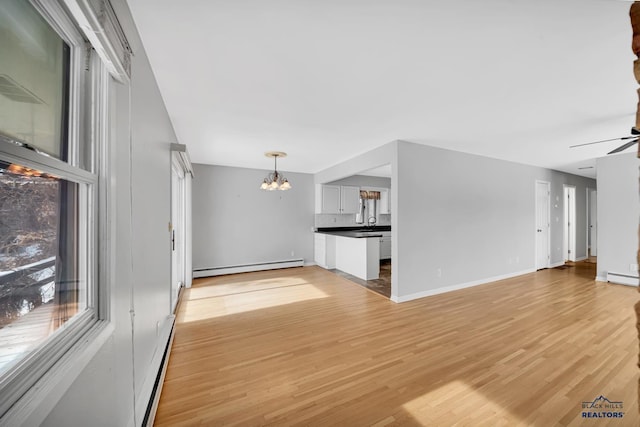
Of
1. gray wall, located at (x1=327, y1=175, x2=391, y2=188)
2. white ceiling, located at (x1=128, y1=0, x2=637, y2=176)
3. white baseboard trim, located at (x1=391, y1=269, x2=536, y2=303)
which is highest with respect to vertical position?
white ceiling, located at (x1=128, y1=0, x2=637, y2=176)

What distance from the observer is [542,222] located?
5.89m

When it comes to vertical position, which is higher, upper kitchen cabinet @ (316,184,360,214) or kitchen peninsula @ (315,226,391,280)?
upper kitchen cabinet @ (316,184,360,214)

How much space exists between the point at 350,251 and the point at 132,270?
4.40 m

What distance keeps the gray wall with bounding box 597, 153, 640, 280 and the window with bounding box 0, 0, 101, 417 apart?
292 inches

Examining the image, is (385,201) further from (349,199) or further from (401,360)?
(401,360)

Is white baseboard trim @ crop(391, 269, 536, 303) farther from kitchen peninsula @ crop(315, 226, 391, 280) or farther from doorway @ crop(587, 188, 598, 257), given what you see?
doorway @ crop(587, 188, 598, 257)

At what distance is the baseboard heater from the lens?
526cm

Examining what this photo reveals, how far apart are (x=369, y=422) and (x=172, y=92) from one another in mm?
3141

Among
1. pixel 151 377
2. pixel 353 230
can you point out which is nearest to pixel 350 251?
pixel 353 230

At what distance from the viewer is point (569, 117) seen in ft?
9.38

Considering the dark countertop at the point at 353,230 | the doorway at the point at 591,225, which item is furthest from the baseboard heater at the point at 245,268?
the doorway at the point at 591,225

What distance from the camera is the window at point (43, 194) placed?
0.64m

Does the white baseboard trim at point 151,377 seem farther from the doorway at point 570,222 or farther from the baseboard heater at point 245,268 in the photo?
the doorway at point 570,222

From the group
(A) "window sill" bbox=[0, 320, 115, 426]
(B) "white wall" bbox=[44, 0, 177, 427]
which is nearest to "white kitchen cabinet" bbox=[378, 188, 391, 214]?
(B) "white wall" bbox=[44, 0, 177, 427]
